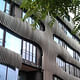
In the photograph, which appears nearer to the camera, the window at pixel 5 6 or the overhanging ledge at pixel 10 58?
the overhanging ledge at pixel 10 58

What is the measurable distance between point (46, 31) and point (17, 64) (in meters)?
6.78

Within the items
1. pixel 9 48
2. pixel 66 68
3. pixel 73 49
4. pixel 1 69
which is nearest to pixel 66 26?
pixel 73 49

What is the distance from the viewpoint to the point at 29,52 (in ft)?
60.5

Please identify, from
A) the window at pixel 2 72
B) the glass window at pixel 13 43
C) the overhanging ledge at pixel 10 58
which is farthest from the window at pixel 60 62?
the window at pixel 2 72

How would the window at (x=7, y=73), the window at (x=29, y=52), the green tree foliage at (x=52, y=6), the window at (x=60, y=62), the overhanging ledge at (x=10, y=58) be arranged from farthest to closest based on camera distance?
1. the window at (x=60, y=62)
2. the window at (x=29, y=52)
3. the overhanging ledge at (x=10, y=58)
4. the window at (x=7, y=73)
5. the green tree foliage at (x=52, y=6)

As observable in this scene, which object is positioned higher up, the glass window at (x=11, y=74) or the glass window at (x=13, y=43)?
the glass window at (x=13, y=43)

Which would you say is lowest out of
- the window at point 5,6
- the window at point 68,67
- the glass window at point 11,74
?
the glass window at point 11,74

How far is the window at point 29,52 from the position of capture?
17831 mm

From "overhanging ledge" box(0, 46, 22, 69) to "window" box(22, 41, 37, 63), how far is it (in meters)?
1.66

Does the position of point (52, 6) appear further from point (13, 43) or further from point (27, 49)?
point (27, 49)

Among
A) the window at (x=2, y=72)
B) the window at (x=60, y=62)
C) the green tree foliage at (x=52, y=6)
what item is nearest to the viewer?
the green tree foliage at (x=52, y=6)

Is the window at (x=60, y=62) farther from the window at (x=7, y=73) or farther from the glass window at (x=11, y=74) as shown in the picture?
the window at (x=7, y=73)

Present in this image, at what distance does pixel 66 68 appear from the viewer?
2561 centimetres

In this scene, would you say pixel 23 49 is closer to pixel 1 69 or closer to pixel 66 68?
pixel 1 69
